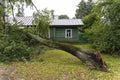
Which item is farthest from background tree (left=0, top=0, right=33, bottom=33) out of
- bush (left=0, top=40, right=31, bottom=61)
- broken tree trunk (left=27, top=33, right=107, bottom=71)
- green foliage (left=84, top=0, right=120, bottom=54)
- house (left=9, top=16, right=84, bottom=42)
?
house (left=9, top=16, right=84, bottom=42)

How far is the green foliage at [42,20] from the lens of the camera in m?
14.9

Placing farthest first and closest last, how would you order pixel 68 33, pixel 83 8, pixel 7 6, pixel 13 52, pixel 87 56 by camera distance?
pixel 83 8
pixel 68 33
pixel 7 6
pixel 13 52
pixel 87 56

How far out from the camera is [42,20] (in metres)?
14.9

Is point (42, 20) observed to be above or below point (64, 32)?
above

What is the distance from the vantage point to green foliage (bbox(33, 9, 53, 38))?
1490 cm

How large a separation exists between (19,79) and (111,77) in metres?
4.15

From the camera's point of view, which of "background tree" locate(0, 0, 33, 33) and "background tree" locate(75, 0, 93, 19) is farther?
"background tree" locate(75, 0, 93, 19)

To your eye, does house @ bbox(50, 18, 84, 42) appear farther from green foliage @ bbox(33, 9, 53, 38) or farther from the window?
green foliage @ bbox(33, 9, 53, 38)

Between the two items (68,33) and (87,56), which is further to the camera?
(68,33)

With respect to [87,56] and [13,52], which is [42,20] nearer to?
[13,52]

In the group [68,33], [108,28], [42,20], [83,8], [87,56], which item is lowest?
[87,56]

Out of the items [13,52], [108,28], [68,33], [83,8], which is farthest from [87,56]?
[83,8]

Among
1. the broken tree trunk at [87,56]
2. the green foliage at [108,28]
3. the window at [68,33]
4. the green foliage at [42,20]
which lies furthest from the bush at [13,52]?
the window at [68,33]

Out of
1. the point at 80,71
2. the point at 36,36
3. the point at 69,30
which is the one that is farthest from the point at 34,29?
the point at 69,30
